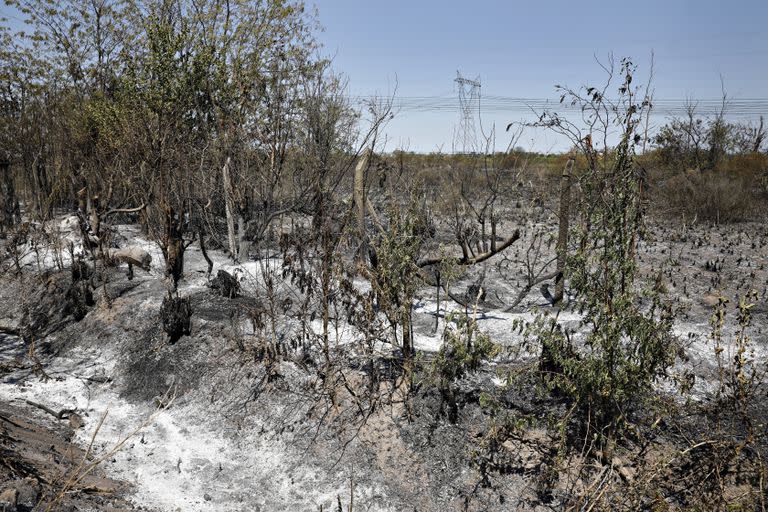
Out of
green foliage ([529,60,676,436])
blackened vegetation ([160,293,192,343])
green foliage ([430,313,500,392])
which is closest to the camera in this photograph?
green foliage ([529,60,676,436])

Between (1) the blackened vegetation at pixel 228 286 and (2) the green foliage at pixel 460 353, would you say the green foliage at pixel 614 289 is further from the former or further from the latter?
(1) the blackened vegetation at pixel 228 286

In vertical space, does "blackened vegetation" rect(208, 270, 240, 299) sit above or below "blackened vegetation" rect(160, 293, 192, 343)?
above

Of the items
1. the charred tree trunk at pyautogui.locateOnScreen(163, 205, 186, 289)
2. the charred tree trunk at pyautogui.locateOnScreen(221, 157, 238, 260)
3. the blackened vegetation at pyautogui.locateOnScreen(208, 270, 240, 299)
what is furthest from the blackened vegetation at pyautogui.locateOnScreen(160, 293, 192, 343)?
the charred tree trunk at pyautogui.locateOnScreen(221, 157, 238, 260)

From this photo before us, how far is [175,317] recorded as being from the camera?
699 cm

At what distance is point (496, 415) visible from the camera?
17.1ft

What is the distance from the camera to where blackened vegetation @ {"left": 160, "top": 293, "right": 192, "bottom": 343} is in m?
6.99

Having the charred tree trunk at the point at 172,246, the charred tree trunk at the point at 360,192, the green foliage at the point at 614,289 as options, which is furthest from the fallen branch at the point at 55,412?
the green foliage at the point at 614,289

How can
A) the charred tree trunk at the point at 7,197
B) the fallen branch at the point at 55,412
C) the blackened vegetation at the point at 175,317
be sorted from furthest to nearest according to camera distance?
the charred tree trunk at the point at 7,197 < the blackened vegetation at the point at 175,317 < the fallen branch at the point at 55,412

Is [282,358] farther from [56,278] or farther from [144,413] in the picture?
[56,278]

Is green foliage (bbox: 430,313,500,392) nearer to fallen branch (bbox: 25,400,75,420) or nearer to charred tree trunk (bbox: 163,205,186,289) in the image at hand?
fallen branch (bbox: 25,400,75,420)

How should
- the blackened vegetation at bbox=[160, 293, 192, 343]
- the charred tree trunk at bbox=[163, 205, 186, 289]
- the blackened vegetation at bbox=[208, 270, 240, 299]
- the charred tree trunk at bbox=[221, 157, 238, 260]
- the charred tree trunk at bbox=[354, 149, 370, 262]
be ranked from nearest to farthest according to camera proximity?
the blackened vegetation at bbox=[160, 293, 192, 343]
the charred tree trunk at bbox=[354, 149, 370, 262]
the blackened vegetation at bbox=[208, 270, 240, 299]
the charred tree trunk at bbox=[163, 205, 186, 289]
the charred tree trunk at bbox=[221, 157, 238, 260]

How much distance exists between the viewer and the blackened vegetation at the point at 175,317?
6.99 m

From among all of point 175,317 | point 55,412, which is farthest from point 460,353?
point 55,412

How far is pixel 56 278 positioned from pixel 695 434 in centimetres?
879
